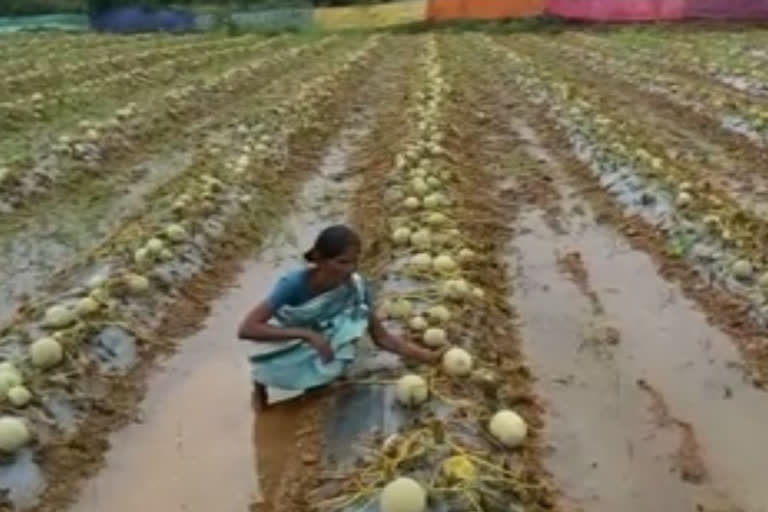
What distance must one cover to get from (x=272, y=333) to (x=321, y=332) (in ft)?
0.94

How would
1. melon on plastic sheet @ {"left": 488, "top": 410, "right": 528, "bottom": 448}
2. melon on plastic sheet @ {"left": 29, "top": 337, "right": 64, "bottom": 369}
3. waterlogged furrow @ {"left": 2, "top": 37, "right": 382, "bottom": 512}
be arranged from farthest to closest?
melon on plastic sheet @ {"left": 29, "top": 337, "right": 64, "bottom": 369} < waterlogged furrow @ {"left": 2, "top": 37, "right": 382, "bottom": 512} < melon on plastic sheet @ {"left": 488, "top": 410, "right": 528, "bottom": 448}

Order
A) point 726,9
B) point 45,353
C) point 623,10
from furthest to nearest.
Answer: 1. point 623,10
2. point 726,9
3. point 45,353

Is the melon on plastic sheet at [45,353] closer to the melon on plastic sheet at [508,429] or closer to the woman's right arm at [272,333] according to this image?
the woman's right arm at [272,333]

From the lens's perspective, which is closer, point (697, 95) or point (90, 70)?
point (697, 95)

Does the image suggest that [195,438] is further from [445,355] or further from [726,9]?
[726,9]

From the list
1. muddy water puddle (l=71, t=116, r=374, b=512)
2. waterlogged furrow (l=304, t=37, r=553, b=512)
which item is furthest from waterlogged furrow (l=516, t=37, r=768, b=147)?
muddy water puddle (l=71, t=116, r=374, b=512)

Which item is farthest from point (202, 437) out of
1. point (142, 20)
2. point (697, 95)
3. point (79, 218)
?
point (142, 20)

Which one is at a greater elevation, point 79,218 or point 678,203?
point 678,203

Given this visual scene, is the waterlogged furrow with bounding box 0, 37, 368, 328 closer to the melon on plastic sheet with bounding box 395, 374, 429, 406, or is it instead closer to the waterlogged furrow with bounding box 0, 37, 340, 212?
the waterlogged furrow with bounding box 0, 37, 340, 212

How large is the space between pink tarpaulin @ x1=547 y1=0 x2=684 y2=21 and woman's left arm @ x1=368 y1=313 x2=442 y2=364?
115ft

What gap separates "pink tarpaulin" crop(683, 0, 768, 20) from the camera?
126 ft

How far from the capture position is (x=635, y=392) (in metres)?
6.64

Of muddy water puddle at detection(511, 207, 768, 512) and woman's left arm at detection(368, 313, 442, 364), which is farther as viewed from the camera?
woman's left arm at detection(368, 313, 442, 364)

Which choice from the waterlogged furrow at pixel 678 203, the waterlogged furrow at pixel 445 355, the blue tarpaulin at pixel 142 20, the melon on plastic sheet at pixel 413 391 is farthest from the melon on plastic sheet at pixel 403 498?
→ the blue tarpaulin at pixel 142 20
